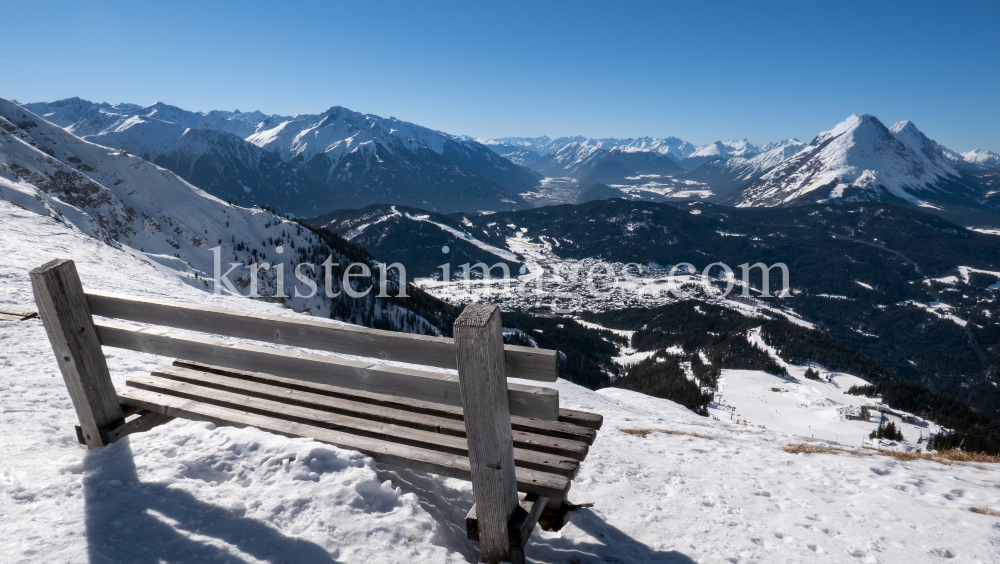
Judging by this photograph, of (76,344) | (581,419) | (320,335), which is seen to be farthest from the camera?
(581,419)

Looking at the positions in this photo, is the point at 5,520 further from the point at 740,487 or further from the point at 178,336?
the point at 740,487

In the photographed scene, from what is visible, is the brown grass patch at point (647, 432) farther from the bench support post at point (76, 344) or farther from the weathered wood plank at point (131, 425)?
the bench support post at point (76, 344)

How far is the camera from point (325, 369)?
11.9 ft

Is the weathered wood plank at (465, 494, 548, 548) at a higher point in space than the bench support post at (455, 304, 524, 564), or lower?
lower

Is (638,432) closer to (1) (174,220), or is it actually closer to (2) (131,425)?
(2) (131,425)

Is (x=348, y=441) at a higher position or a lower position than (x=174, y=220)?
lower

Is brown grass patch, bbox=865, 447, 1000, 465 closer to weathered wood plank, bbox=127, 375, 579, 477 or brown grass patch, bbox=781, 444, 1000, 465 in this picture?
brown grass patch, bbox=781, 444, 1000, 465

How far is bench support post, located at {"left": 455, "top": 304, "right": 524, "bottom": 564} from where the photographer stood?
9.29 ft

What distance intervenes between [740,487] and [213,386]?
7.30 metres

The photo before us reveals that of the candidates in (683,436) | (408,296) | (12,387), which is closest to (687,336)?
(408,296)

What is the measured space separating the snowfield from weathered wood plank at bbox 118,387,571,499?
0.19m

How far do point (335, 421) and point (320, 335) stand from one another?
1308 millimetres

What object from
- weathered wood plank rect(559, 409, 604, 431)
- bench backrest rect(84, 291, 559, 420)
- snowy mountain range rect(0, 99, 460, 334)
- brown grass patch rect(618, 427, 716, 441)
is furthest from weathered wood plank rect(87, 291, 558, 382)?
snowy mountain range rect(0, 99, 460, 334)

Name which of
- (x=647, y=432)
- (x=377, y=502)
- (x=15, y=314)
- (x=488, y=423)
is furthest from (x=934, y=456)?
(x=15, y=314)
